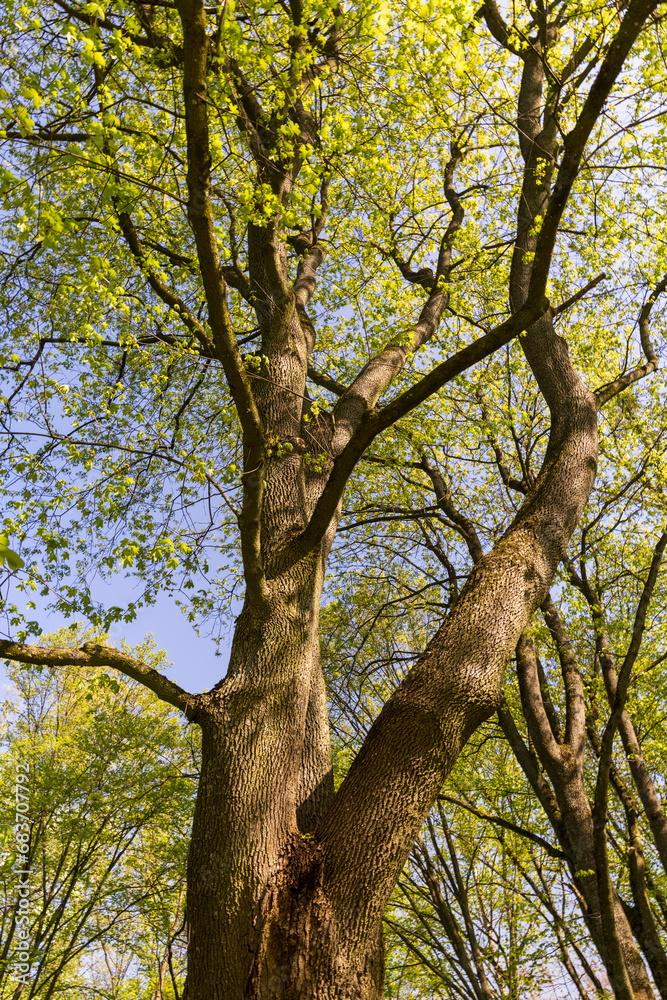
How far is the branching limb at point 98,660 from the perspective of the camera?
3395 mm

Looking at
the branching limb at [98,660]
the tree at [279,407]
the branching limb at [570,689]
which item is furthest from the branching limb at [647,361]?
the branching limb at [98,660]

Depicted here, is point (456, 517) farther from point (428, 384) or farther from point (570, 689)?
point (428, 384)

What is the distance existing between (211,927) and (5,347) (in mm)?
5753

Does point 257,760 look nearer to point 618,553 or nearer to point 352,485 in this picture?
point 352,485

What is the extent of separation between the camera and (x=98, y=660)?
3.60 m

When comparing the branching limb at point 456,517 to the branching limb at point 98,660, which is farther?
the branching limb at point 456,517

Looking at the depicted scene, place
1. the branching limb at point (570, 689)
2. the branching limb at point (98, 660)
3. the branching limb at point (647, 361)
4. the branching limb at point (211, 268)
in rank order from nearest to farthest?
the branching limb at point (211, 268) → the branching limb at point (98, 660) → the branching limb at point (647, 361) → the branching limb at point (570, 689)

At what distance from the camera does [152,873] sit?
10.5 m

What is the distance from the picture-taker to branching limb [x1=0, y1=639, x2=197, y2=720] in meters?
3.39

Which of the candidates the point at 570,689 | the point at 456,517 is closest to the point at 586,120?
the point at 456,517

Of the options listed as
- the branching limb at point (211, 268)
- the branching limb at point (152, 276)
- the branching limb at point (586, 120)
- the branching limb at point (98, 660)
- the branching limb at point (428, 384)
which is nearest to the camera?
the branching limb at point (211, 268)

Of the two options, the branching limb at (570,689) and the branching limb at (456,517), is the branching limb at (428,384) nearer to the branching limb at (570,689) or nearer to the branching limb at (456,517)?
the branching limb at (456,517)

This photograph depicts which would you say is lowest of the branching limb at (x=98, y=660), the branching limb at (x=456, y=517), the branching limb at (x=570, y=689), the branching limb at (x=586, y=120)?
the branching limb at (x=98, y=660)

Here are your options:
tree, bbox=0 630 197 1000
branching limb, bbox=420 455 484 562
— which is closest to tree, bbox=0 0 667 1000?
branching limb, bbox=420 455 484 562
